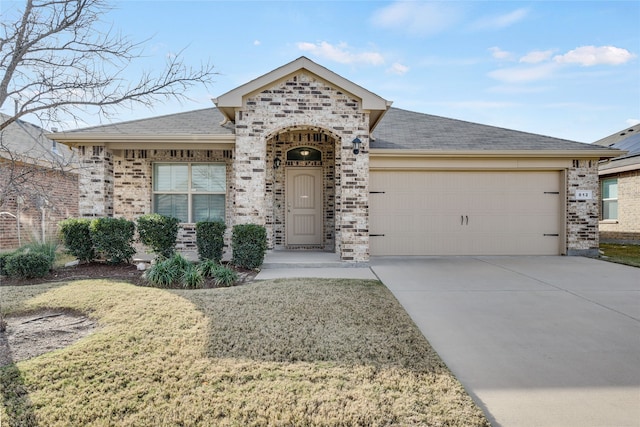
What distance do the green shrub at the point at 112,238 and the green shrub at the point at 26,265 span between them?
0.92 metres

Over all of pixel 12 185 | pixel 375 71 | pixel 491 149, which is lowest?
pixel 12 185

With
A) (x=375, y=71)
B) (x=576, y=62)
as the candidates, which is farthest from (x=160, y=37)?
(x=576, y=62)

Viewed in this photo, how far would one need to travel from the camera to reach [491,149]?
9008 mm

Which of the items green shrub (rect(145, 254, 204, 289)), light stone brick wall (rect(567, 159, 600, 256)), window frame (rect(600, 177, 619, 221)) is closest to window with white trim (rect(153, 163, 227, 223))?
green shrub (rect(145, 254, 204, 289))

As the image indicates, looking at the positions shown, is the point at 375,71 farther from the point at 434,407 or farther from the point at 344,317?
the point at 434,407

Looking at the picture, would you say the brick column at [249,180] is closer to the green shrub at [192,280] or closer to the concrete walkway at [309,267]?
the concrete walkway at [309,267]

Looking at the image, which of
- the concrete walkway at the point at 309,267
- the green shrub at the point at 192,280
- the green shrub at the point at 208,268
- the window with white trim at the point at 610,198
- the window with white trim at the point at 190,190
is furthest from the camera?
the window with white trim at the point at 610,198

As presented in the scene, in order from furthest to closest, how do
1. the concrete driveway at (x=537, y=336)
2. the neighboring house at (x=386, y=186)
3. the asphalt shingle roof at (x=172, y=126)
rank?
the neighboring house at (x=386, y=186)
the asphalt shingle roof at (x=172, y=126)
the concrete driveway at (x=537, y=336)

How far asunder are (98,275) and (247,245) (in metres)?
2.79

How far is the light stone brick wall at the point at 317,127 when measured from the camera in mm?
7812

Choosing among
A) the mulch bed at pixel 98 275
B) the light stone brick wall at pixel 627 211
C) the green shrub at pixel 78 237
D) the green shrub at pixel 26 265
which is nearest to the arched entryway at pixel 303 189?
the mulch bed at pixel 98 275

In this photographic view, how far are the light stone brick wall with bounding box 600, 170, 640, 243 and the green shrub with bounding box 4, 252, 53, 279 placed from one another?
17.1 meters

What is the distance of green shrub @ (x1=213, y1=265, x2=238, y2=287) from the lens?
6027 millimetres

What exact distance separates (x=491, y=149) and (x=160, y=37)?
7862 mm
